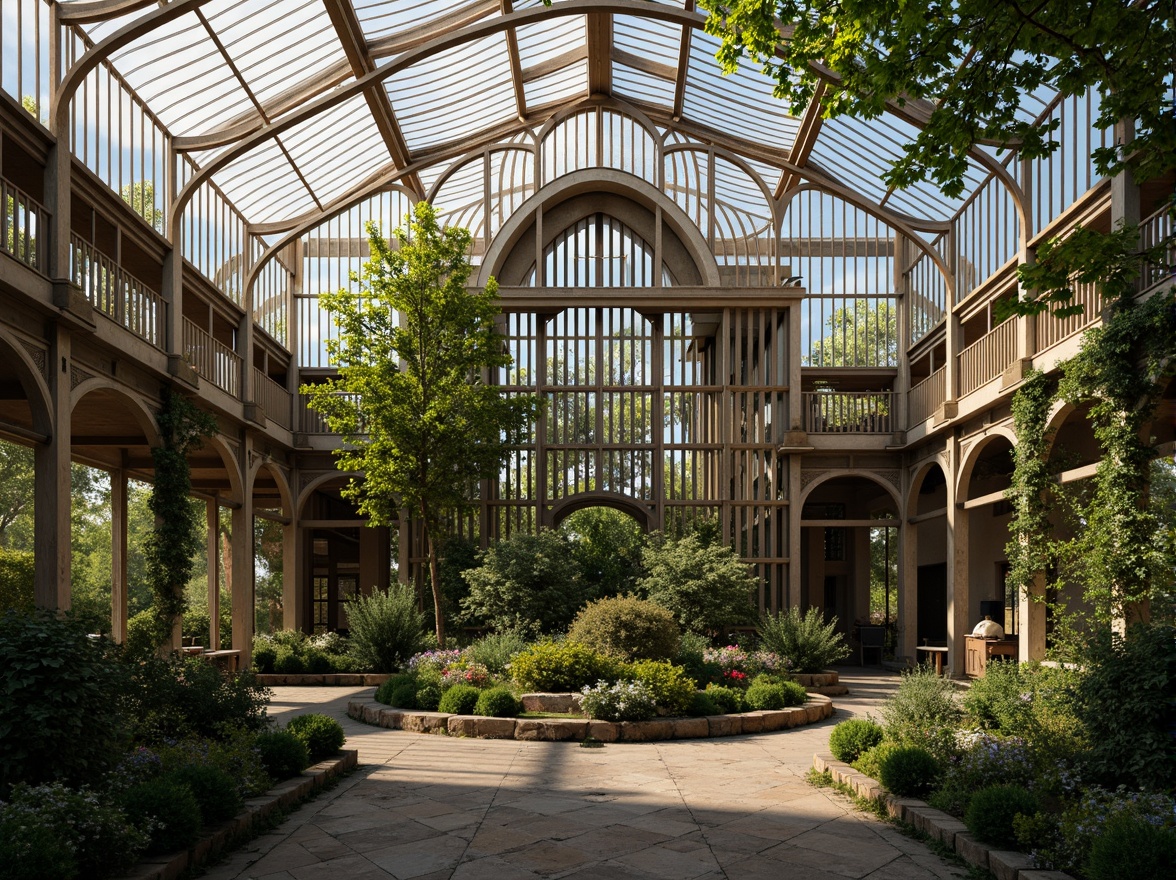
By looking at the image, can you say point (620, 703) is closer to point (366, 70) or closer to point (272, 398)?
point (366, 70)

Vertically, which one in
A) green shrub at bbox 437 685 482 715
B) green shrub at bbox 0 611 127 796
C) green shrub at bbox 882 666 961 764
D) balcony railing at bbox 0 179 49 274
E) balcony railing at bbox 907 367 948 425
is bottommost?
green shrub at bbox 437 685 482 715

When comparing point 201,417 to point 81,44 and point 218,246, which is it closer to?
point 218,246

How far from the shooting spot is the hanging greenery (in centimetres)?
1505

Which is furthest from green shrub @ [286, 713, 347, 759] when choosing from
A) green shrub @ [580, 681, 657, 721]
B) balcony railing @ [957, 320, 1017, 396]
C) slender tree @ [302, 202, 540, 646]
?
balcony railing @ [957, 320, 1017, 396]

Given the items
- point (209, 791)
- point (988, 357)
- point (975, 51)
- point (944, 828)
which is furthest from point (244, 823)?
point (988, 357)

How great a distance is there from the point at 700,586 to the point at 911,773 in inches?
407

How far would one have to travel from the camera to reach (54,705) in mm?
5852

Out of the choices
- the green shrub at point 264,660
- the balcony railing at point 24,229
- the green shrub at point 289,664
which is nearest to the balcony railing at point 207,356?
the balcony railing at point 24,229

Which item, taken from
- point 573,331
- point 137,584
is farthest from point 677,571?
point 137,584

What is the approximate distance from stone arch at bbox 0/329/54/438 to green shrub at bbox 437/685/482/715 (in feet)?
17.5

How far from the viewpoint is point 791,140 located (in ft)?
70.3

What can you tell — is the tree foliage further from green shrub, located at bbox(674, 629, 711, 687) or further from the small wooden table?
the small wooden table

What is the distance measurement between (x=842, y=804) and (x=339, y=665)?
1177 centimetres

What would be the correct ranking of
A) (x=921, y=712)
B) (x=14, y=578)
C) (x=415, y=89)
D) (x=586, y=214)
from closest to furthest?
1. (x=921, y=712)
2. (x=415, y=89)
3. (x=14, y=578)
4. (x=586, y=214)
